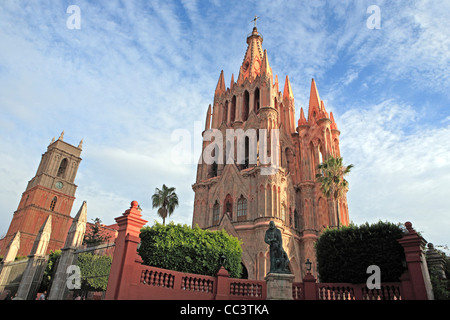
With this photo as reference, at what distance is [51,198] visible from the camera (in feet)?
159

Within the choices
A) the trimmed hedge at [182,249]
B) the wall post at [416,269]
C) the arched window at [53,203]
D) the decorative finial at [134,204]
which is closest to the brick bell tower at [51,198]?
the arched window at [53,203]

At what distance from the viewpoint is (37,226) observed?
45.3 metres

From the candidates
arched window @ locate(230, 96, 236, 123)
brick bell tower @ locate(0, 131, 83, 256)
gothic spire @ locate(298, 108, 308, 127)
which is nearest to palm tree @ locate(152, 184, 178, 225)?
arched window @ locate(230, 96, 236, 123)

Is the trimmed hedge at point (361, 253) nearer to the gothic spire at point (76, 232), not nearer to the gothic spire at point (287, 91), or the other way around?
the gothic spire at point (76, 232)

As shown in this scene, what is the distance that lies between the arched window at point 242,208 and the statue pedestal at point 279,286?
15190 mm

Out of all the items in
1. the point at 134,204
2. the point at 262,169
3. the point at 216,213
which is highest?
the point at 262,169

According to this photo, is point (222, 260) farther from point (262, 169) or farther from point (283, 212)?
point (283, 212)

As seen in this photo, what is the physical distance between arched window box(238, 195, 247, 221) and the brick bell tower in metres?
32.2

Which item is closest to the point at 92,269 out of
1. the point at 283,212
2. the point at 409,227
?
the point at 409,227

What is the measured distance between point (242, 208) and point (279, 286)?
52.9ft

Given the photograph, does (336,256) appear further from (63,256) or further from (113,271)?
(63,256)

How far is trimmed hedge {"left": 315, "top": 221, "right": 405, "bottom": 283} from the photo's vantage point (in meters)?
13.5

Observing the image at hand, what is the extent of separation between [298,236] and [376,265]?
1515 centimetres

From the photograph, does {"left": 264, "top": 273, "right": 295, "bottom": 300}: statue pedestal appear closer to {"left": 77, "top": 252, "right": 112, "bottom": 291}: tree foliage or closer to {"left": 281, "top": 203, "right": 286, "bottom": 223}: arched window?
{"left": 77, "top": 252, "right": 112, "bottom": 291}: tree foliage
